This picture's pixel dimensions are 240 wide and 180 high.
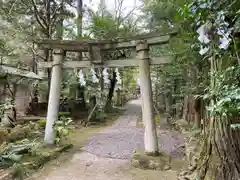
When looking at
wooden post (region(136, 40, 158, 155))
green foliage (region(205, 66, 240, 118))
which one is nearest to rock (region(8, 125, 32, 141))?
wooden post (region(136, 40, 158, 155))

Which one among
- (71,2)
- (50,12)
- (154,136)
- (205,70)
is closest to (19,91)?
(50,12)

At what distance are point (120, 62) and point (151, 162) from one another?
7.65ft

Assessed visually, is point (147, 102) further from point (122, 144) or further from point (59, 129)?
point (59, 129)

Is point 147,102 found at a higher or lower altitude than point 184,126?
higher

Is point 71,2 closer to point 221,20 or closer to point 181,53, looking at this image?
point 181,53

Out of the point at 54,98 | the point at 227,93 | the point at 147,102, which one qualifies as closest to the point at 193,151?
the point at 147,102

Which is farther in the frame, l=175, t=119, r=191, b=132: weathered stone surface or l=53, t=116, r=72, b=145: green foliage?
l=175, t=119, r=191, b=132: weathered stone surface

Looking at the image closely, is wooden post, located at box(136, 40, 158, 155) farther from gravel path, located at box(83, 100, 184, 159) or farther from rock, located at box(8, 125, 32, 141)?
rock, located at box(8, 125, 32, 141)

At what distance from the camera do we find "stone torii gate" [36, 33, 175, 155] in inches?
174

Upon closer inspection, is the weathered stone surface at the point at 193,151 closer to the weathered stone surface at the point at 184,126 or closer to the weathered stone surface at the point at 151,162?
the weathered stone surface at the point at 151,162

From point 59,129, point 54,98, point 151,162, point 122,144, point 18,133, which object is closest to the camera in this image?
point 151,162

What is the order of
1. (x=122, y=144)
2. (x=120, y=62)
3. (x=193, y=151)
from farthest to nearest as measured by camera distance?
1. (x=122, y=144)
2. (x=120, y=62)
3. (x=193, y=151)

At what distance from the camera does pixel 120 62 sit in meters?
4.93

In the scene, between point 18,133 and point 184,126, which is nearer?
point 18,133
